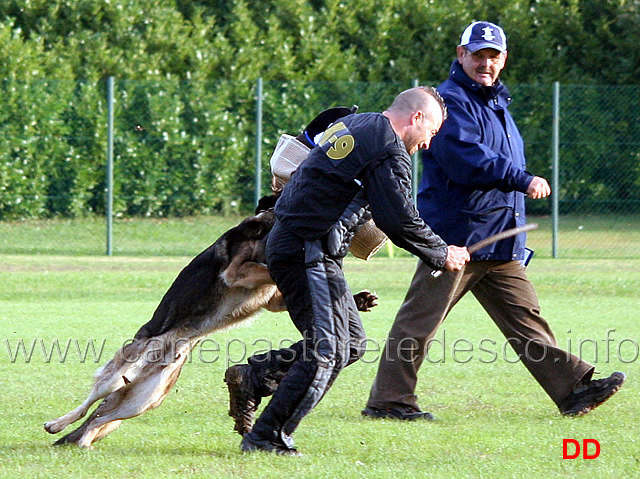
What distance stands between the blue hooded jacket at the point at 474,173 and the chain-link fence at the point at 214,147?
9.72m

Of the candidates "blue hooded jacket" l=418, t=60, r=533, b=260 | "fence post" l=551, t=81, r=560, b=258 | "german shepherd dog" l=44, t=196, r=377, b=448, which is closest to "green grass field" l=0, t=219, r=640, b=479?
"german shepherd dog" l=44, t=196, r=377, b=448

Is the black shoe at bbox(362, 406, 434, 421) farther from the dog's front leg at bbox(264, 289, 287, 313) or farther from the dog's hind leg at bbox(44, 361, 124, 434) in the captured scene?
the dog's hind leg at bbox(44, 361, 124, 434)

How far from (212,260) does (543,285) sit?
819 cm

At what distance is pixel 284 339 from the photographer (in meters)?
8.96

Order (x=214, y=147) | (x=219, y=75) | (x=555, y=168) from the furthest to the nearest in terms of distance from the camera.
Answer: (x=219, y=75)
(x=214, y=147)
(x=555, y=168)

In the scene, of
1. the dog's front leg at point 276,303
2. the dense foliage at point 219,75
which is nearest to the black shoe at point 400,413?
the dog's front leg at point 276,303

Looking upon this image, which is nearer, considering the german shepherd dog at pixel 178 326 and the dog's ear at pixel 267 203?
the german shepherd dog at pixel 178 326

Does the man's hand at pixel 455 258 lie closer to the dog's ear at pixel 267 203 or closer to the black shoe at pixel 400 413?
the dog's ear at pixel 267 203

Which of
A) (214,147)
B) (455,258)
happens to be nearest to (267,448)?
(455,258)

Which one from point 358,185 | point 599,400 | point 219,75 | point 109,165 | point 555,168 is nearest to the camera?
Answer: point 358,185

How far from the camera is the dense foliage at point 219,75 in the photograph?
1661 centimetres

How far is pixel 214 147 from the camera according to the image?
1739cm

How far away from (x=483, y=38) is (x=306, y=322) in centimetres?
220

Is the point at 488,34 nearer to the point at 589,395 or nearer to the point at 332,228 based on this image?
the point at 332,228
